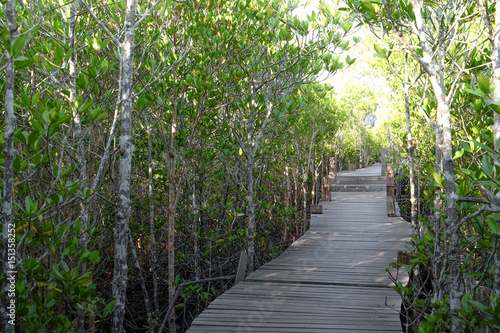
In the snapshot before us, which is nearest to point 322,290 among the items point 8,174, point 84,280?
point 84,280

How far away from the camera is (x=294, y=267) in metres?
5.12

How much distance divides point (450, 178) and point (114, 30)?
387 centimetres

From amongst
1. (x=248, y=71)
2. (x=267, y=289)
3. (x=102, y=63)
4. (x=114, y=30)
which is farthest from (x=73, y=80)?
(x=267, y=289)

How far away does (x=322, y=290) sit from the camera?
14.0ft

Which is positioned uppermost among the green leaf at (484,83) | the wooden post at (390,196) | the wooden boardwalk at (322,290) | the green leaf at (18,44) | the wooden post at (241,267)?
the green leaf at (18,44)

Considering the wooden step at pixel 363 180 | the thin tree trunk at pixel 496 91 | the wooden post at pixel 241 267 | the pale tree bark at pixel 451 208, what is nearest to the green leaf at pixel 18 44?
the pale tree bark at pixel 451 208

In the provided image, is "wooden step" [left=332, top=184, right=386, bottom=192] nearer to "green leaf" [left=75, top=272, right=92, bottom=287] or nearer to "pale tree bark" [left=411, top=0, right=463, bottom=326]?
"pale tree bark" [left=411, top=0, right=463, bottom=326]

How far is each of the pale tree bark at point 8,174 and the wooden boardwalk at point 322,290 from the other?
169 centimetres

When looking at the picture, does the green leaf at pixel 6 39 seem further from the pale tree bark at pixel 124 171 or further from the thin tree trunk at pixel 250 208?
the thin tree trunk at pixel 250 208

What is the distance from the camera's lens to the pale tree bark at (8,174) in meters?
1.78

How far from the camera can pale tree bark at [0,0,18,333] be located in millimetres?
1775

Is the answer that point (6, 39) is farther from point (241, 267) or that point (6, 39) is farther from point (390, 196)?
point (390, 196)

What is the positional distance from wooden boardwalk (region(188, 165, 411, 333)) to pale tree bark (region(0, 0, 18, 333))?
1693 mm

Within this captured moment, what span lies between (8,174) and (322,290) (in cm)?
333
